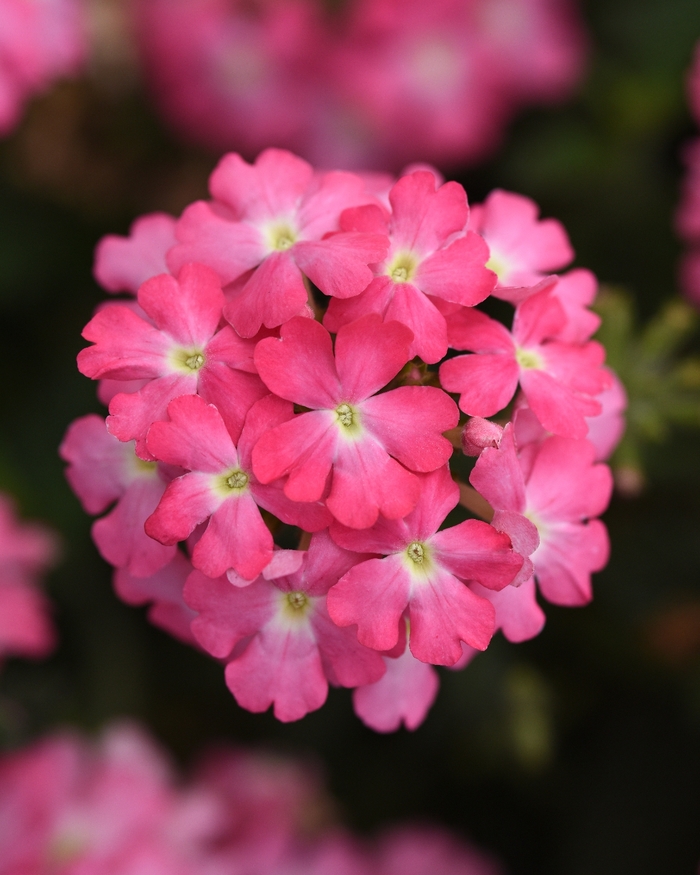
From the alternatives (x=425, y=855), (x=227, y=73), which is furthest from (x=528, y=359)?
(x=227, y=73)

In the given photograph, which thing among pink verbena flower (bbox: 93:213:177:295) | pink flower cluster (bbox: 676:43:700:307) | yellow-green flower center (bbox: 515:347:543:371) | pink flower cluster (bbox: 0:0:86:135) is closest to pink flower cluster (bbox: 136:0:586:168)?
pink flower cluster (bbox: 0:0:86:135)

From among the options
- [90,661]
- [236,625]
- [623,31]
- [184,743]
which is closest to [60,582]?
[90,661]

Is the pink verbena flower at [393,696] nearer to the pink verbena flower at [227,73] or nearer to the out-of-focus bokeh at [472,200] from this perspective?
the out-of-focus bokeh at [472,200]

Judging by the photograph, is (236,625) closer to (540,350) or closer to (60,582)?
(540,350)

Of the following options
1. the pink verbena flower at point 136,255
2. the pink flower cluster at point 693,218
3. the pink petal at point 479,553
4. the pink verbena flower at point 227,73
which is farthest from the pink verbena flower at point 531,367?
the pink verbena flower at point 227,73

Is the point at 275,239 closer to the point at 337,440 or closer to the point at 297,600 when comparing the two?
the point at 337,440

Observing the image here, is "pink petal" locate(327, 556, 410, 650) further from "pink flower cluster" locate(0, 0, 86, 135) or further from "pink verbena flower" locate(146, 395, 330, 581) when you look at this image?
"pink flower cluster" locate(0, 0, 86, 135)
